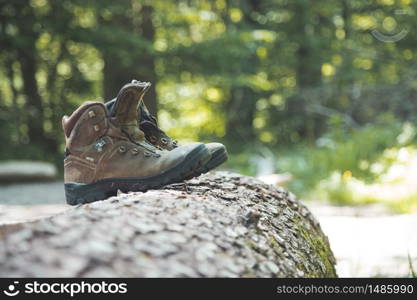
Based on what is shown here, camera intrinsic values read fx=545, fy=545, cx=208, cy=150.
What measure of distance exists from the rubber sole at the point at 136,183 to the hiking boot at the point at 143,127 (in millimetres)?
65

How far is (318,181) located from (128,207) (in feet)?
19.7

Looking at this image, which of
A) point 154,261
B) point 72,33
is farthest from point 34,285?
point 72,33

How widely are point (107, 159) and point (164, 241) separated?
3.24ft

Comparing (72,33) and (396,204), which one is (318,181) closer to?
(396,204)

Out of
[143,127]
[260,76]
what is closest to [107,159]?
[143,127]

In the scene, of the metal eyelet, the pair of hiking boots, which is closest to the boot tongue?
the pair of hiking boots

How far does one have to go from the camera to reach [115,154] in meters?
2.33

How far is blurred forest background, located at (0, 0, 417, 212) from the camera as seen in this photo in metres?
7.90

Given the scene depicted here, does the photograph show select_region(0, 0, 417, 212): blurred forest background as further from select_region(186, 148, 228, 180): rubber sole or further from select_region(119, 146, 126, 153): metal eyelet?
select_region(119, 146, 126, 153): metal eyelet

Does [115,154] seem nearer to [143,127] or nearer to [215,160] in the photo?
[143,127]

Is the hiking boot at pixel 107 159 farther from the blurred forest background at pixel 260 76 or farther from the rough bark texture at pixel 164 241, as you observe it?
the blurred forest background at pixel 260 76

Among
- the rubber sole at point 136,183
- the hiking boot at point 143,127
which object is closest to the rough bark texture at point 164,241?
the rubber sole at point 136,183

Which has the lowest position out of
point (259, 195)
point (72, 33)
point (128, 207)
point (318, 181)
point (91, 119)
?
point (128, 207)

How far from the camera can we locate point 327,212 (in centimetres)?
550
